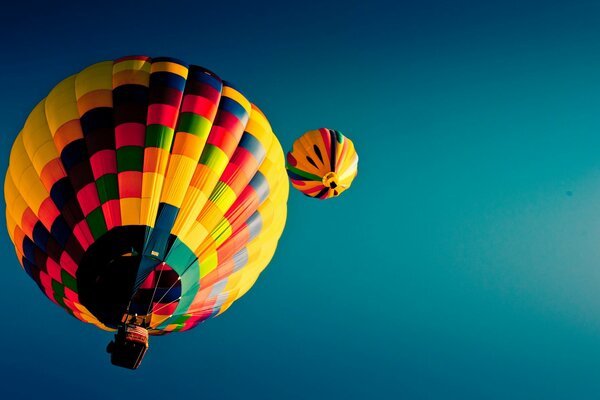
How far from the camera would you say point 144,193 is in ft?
23.0

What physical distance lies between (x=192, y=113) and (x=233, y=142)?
2.54ft

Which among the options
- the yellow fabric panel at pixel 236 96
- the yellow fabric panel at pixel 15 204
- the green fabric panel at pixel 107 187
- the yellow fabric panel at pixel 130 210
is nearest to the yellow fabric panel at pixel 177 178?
the yellow fabric panel at pixel 130 210

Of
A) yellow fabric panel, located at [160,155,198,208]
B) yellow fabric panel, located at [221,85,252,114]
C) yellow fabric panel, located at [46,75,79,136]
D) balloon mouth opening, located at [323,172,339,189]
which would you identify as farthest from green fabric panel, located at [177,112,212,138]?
balloon mouth opening, located at [323,172,339,189]

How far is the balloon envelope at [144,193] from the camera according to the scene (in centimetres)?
679

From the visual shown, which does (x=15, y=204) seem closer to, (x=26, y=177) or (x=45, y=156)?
(x=26, y=177)

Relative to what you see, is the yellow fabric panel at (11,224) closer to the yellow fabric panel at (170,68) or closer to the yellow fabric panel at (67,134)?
the yellow fabric panel at (67,134)

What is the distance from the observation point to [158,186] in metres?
7.11

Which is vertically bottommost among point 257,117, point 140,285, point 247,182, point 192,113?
point 140,285

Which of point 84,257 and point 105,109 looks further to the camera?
point 105,109

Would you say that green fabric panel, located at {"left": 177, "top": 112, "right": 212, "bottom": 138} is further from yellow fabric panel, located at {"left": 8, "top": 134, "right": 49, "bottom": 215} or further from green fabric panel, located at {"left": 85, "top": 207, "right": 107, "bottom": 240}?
yellow fabric panel, located at {"left": 8, "top": 134, "right": 49, "bottom": 215}

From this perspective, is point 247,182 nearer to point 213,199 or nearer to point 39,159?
point 213,199

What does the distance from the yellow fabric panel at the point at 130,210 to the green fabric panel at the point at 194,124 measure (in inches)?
54.9

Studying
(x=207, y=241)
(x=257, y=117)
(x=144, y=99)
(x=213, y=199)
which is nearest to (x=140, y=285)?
(x=207, y=241)

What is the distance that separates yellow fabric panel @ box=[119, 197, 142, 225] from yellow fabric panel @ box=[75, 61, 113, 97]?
86.8 inches
